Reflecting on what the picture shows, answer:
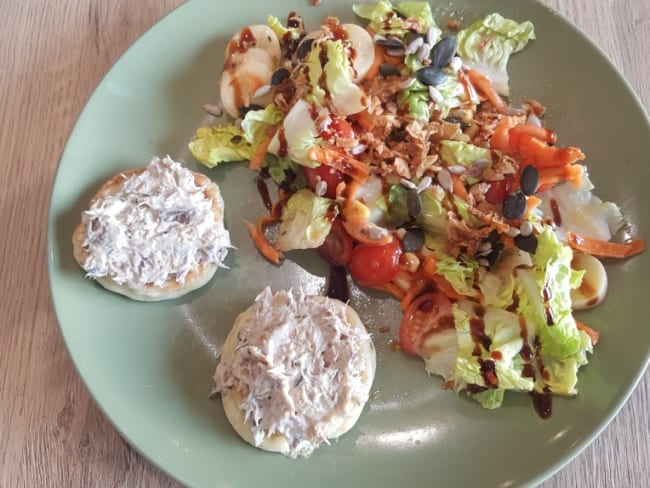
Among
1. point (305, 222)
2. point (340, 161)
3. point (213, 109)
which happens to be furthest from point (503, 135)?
point (213, 109)

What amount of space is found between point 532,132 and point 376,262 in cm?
99

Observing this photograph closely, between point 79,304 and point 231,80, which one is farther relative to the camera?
point 231,80

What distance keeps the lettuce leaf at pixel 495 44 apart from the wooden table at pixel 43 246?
0.61 metres

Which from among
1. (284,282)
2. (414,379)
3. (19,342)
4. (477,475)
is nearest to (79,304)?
(19,342)

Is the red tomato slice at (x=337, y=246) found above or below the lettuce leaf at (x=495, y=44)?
below

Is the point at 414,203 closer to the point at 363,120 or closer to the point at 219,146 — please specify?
the point at 363,120

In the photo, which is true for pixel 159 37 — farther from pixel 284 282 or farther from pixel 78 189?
pixel 284 282

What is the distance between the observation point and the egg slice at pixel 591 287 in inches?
103

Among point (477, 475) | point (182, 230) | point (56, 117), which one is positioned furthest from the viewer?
point (56, 117)

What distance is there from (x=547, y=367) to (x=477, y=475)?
1.79ft

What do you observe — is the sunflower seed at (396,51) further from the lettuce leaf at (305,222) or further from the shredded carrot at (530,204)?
the shredded carrot at (530,204)

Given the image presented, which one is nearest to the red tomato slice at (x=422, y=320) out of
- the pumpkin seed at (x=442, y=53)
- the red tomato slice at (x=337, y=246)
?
the red tomato slice at (x=337, y=246)

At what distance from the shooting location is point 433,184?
2803 mm

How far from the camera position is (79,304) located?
2549 millimetres
